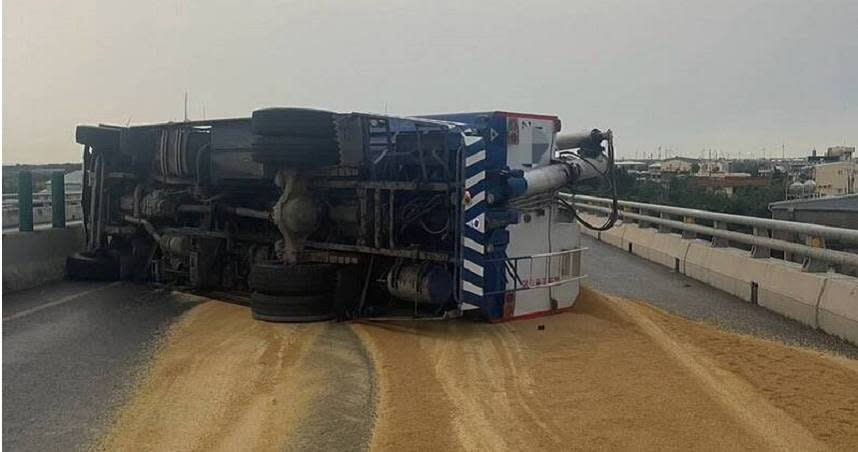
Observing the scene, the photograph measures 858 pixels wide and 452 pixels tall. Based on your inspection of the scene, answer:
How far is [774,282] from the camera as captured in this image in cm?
932

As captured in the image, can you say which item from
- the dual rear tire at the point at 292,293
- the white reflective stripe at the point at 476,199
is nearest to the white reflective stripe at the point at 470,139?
the white reflective stripe at the point at 476,199

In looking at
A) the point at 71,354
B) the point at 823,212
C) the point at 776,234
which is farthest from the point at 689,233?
the point at 823,212

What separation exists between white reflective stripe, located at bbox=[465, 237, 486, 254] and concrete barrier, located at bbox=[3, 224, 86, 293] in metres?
6.41

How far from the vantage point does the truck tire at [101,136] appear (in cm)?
1244

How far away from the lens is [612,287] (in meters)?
→ 11.2

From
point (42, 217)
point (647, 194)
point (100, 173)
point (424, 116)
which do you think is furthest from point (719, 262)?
point (647, 194)

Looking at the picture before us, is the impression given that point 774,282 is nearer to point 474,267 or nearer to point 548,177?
point 548,177

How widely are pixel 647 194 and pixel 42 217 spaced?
70.7ft

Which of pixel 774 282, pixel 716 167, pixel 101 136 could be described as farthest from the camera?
pixel 716 167

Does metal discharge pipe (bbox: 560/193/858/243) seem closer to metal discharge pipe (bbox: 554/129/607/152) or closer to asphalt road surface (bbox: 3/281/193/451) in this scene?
metal discharge pipe (bbox: 554/129/607/152)

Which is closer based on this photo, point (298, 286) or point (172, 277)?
point (298, 286)

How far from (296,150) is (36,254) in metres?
5.25

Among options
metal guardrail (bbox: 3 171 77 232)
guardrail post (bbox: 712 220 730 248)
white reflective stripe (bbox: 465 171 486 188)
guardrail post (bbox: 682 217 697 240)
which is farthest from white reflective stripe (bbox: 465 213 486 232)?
metal guardrail (bbox: 3 171 77 232)

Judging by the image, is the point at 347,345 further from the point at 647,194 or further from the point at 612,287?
the point at 647,194
